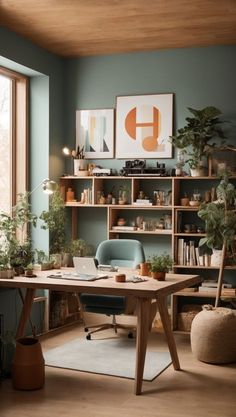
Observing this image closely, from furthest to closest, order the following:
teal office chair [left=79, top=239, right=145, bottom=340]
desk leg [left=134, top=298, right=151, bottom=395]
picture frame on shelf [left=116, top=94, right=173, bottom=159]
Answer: picture frame on shelf [left=116, top=94, right=173, bottom=159], teal office chair [left=79, top=239, right=145, bottom=340], desk leg [left=134, top=298, right=151, bottom=395]

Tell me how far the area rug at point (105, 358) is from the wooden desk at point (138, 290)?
0.30 meters

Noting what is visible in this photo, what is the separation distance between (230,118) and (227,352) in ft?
8.23

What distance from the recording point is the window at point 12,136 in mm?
6520

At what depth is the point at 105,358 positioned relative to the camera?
18.0 feet

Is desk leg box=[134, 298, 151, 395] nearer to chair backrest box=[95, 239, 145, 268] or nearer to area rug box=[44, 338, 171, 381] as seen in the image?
area rug box=[44, 338, 171, 381]

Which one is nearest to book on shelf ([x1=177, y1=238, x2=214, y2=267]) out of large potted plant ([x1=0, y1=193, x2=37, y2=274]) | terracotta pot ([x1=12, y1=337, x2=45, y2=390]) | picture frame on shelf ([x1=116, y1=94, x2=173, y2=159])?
picture frame on shelf ([x1=116, y1=94, x2=173, y2=159])

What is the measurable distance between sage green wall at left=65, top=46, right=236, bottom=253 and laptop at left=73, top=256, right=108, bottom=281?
1767mm

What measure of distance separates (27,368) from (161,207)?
8.41 ft

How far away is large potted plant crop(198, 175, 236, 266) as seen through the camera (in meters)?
5.82

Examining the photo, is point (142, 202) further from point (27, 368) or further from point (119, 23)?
point (27, 368)

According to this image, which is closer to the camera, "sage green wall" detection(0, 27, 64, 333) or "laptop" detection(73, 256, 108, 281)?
"laptop" detection(73, 256, 108, 281)

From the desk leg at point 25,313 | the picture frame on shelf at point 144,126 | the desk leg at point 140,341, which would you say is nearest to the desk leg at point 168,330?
the desk leg at point 140,341

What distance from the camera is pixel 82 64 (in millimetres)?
7113

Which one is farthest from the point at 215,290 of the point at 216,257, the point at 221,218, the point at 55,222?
the point at 55,222
